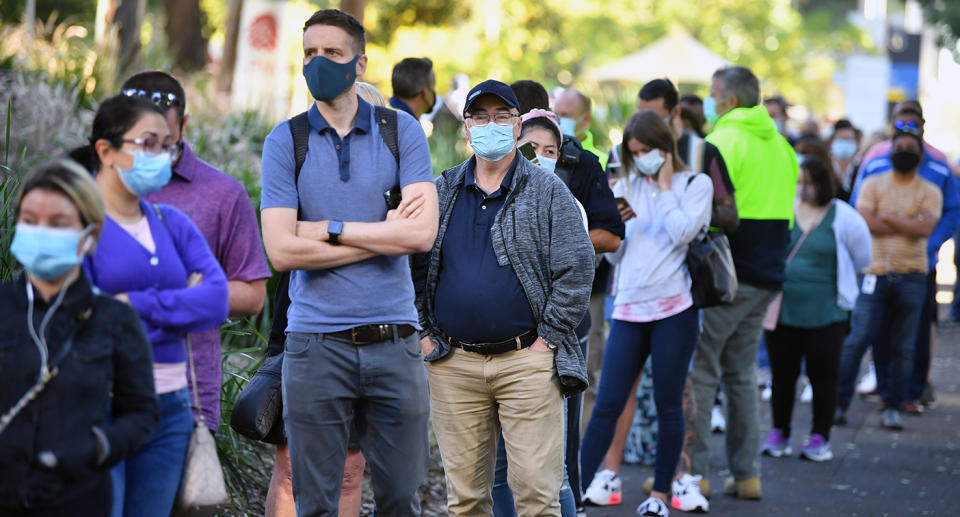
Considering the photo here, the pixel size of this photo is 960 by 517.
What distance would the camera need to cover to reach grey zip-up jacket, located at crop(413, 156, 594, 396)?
509 cm

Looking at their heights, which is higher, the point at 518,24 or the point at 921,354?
the point at 518,24

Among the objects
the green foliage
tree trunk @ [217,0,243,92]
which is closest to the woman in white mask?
tree trunk @ [217,0,243,92]

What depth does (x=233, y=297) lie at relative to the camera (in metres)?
4.54

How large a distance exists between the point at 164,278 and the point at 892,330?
810 centimetres

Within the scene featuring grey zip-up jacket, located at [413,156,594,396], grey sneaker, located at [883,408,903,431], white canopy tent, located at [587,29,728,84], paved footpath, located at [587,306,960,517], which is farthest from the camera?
white canopy tent, located at [587,29,728,84]

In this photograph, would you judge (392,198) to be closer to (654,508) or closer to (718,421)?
(654,508)

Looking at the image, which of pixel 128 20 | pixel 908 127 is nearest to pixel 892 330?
pixel 908 127

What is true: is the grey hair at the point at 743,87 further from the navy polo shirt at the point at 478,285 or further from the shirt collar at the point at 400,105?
the navy polo shirt at the point at 478,285

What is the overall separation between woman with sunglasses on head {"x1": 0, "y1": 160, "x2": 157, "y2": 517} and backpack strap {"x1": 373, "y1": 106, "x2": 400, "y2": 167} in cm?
136

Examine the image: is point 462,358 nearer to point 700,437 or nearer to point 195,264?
point 195,264

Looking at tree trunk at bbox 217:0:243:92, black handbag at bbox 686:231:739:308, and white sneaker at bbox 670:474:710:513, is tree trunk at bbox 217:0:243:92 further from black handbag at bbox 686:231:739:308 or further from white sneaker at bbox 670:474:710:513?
black handbag at bbox 686:231:739:308

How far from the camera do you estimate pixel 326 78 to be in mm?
4641

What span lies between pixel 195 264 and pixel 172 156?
1.15ft

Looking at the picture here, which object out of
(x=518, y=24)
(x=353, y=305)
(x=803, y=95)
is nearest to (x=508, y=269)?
(x=353, y=305)
